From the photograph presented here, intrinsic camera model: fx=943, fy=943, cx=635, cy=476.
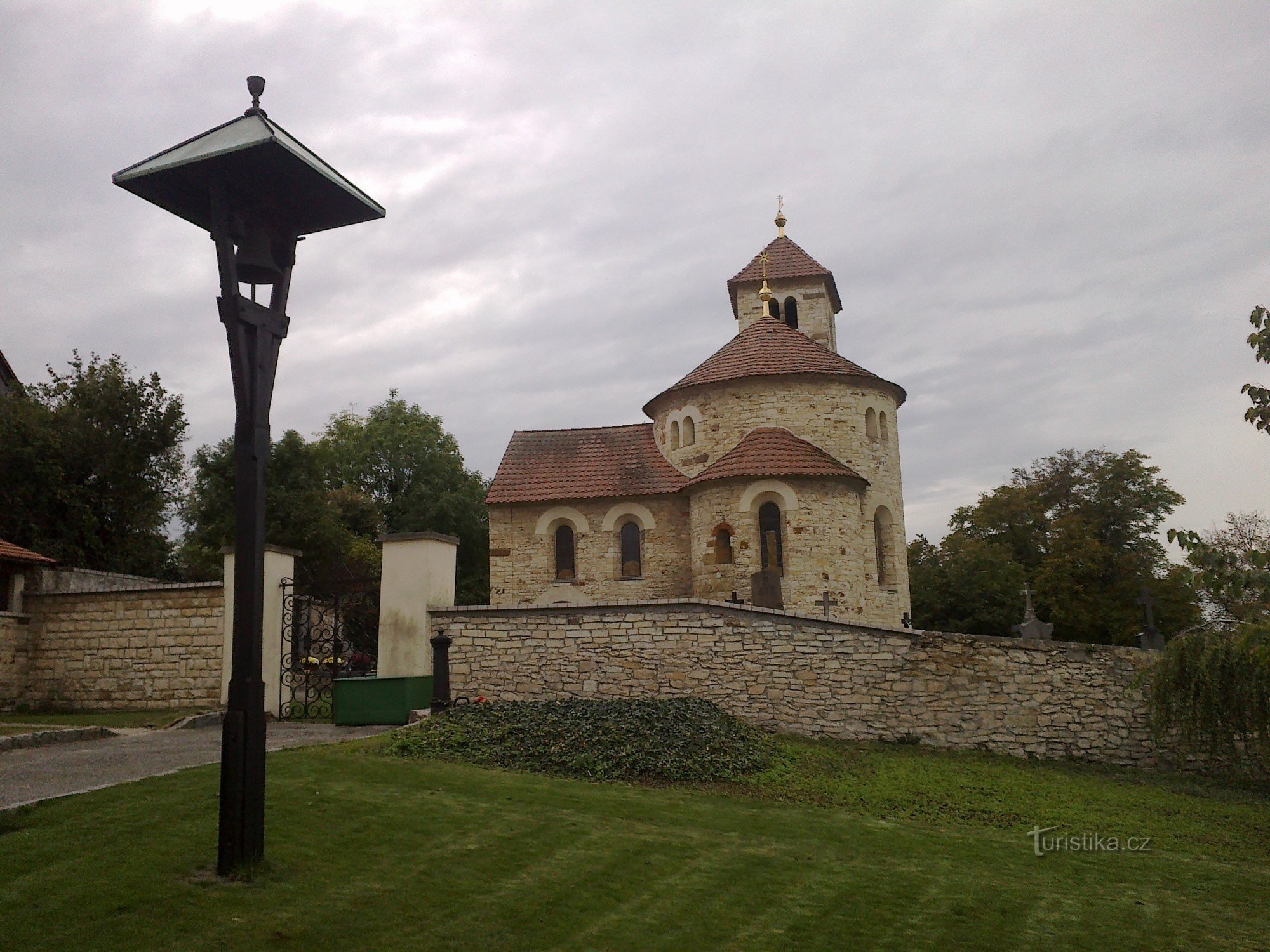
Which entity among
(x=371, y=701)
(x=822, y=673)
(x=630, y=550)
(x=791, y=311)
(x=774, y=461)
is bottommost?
(x=371, y=701)

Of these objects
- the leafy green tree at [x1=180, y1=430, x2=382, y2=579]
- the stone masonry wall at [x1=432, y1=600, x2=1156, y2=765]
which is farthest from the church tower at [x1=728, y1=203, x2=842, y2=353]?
the stone masonry wall at [x1=432, y1=600, x2=1156, y2=765]

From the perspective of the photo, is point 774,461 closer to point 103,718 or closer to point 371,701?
point 371,701

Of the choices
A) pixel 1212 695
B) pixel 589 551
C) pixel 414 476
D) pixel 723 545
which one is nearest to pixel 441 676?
pixel 723 545

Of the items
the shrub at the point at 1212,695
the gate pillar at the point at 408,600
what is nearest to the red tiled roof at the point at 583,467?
the gate pillar at the point at 408,600

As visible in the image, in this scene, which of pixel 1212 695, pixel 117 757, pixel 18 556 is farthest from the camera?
pixel 18 556

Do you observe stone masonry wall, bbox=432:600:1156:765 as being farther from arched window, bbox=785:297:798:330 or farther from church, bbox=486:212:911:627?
arched window, bbox=785:297:798:330

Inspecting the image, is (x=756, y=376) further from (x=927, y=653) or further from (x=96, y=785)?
(x=96, y=785)

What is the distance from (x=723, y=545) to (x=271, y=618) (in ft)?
34.7

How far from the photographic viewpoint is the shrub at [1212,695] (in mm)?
12039

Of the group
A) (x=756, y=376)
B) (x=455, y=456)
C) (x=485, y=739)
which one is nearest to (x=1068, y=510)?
(x=756, y=376)

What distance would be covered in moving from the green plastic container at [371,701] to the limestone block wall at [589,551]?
10.5 m

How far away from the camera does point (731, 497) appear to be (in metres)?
21.3

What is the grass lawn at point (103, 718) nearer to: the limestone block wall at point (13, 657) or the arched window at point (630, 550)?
the limestone block wall at point (13, 657)

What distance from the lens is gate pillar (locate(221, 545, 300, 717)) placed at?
546 inches
